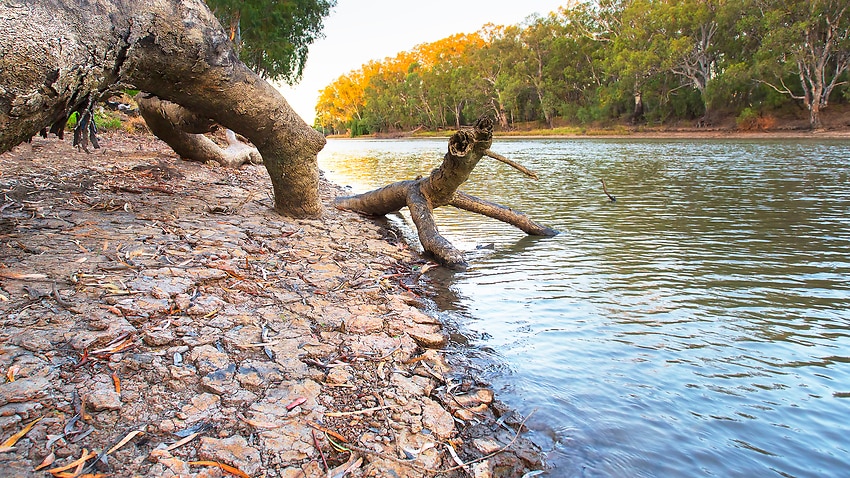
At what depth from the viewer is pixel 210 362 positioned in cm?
269

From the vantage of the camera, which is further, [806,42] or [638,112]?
[638,112]

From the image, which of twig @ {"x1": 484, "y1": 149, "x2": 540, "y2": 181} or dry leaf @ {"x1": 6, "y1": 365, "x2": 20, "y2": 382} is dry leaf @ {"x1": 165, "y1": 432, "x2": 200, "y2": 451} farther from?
twig @ {"x1": 484, "y1": 149, "x2": 540, "y2": 181}

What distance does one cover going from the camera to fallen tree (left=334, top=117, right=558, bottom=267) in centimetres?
619

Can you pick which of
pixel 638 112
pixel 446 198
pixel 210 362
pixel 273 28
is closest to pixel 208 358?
pixel 210 362

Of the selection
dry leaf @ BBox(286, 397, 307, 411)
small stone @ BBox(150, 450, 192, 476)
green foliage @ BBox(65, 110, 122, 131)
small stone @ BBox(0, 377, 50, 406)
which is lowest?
dry leaf @ BBox(286, 397, 307, 411)

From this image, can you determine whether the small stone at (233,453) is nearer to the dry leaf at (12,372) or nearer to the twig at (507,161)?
the dry leaf at (12,372)

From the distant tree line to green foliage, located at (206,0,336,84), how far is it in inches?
1052

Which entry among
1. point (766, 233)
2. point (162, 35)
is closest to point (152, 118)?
point (162, 35)

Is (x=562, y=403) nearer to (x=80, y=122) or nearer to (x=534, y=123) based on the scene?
(x=80, y=122)

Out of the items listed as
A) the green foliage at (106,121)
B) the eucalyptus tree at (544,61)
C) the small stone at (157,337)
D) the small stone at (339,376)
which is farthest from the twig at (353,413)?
the eucalyptus tree at (544,61)

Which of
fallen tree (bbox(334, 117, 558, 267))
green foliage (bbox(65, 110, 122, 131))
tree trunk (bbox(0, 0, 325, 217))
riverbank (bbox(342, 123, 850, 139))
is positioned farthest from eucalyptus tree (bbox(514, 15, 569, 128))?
tree trunk (bbox(0, 0, 325, 217))

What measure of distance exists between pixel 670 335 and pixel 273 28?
26.3 meters

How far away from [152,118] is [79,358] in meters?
6.36

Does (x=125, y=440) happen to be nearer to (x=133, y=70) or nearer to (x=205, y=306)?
(x=205, y=306)
